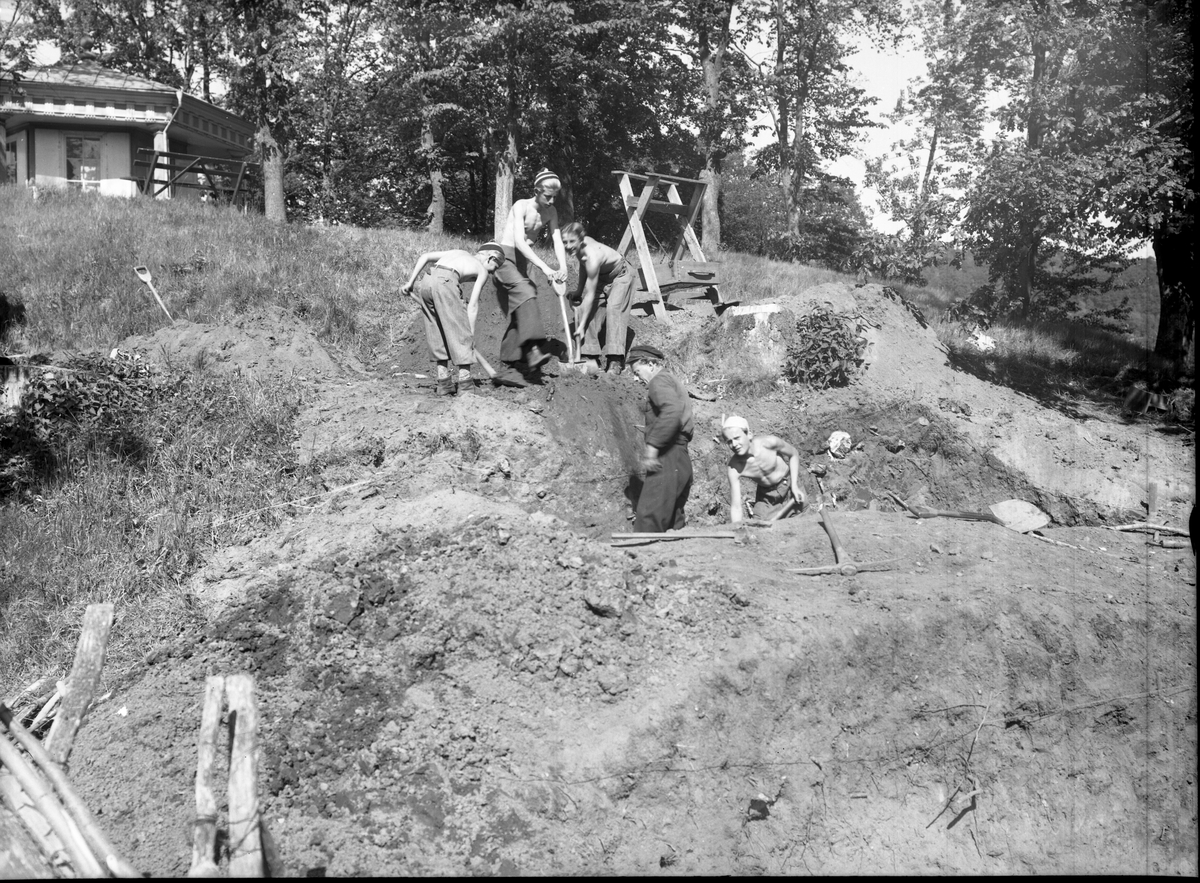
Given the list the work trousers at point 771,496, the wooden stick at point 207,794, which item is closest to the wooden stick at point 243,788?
the wooden stick at point 207,794

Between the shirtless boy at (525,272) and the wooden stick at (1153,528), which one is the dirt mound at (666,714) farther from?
the shirtless boy at (525,272)

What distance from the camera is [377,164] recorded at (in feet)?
88.9

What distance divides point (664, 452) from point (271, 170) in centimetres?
1255

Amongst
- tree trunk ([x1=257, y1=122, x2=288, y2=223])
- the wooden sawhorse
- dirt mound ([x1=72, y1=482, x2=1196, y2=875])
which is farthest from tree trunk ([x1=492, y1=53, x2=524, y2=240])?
dirt mound ([x1=72, y1=482, x2=1196, y2=875])

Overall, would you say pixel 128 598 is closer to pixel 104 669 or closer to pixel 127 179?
pixel 104 669

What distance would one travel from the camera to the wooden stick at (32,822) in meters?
3.28

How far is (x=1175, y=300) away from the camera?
1429cm

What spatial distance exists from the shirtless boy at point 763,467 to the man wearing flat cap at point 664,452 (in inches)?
15.8

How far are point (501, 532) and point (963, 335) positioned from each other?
10.1 m

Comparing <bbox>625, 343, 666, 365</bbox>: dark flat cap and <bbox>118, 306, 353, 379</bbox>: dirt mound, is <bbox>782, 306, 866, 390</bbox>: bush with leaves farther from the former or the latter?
<bbox>118, 306, 353, 379</bbox>: dirt mound

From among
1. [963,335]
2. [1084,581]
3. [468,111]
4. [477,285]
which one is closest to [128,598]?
[477,285]

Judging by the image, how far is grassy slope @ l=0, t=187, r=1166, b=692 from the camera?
6539 millimetres

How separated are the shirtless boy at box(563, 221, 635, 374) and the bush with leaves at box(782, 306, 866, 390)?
2116 mm

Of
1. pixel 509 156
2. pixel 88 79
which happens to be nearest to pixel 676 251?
pixel 509 156
